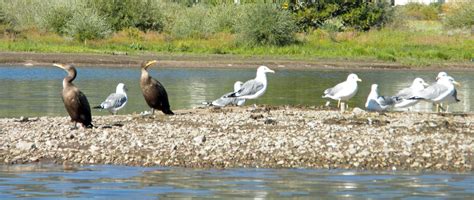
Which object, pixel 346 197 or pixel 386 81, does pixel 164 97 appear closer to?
pixel 346 197

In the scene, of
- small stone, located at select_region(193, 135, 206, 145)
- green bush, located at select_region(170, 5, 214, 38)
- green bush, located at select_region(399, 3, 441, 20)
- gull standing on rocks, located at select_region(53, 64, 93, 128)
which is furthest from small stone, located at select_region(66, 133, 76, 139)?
green bush, located at select_region(399, 3, 441, 20)

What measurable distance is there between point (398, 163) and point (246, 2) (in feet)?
165

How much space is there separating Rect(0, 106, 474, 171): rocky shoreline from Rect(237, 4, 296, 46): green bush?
39665 millimetres

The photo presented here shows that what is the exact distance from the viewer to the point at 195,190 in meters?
14.3

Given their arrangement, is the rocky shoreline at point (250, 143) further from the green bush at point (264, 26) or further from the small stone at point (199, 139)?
the green bush at point (264, 26)

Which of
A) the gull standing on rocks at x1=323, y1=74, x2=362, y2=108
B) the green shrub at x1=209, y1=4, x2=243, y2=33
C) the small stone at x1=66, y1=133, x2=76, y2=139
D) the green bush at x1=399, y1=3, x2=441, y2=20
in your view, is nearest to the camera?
the small stone at x1=66, y1=133, x2=76, y2=139

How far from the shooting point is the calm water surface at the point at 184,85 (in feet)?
89.0

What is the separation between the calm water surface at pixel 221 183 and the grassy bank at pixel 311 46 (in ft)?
128

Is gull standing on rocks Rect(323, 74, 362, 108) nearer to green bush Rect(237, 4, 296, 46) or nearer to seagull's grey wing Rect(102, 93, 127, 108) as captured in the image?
seagull's grey wing Rect(102, 93, 127, 108)

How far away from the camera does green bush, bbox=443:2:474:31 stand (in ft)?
235

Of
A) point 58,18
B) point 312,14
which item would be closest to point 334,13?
point 312,14

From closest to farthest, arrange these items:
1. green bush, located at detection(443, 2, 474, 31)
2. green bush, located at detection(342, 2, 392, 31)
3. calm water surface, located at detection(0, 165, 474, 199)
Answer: calm water surface, located at detection(0, 165, 474, 199) < green bush, located at detection(342, 2, 392, 31) < green bush, located at detection(443, 2, 474, 31)

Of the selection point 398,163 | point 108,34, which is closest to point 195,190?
point 398,163

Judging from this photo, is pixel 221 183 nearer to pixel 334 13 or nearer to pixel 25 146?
pixel 25 146
